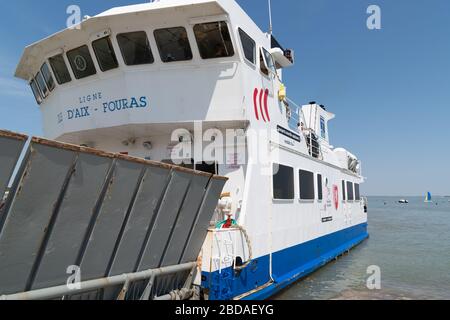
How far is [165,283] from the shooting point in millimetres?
5176

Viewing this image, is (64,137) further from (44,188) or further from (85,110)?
(44,188)

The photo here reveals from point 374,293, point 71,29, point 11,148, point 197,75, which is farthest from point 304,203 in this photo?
point 11,148

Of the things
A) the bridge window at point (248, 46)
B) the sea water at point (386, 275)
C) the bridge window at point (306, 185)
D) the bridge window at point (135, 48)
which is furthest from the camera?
the bridge window at point (306, 185)

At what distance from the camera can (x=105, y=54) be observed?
7.63 meters

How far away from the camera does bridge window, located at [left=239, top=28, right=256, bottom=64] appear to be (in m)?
7.51

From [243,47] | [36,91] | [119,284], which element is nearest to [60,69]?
[36,91]

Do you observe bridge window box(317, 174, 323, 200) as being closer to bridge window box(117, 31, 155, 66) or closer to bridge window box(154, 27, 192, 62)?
bridge window box(154, 27, 192, 62)

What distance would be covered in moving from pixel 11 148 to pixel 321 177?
10.5 meters

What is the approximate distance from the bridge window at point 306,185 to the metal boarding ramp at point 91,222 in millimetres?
5299

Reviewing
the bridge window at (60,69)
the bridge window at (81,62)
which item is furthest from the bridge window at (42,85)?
the bridge window at (81,62)

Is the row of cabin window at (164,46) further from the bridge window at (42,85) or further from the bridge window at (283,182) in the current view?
the bridge window at (283,182)

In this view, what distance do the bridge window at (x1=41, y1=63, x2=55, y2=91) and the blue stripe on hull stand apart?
672cm

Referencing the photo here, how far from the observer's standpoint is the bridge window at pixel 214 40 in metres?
7.01

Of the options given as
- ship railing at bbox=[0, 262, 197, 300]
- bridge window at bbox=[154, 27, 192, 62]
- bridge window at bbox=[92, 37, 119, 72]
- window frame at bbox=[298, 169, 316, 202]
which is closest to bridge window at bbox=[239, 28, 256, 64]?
bridge window at bbox=[154, 27, 192, 62]
